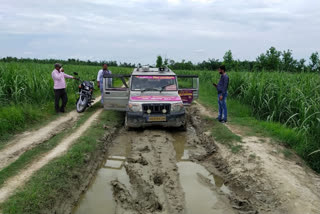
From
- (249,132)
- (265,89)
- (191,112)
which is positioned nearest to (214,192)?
(249,132)

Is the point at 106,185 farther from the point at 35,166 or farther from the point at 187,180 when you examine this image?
the point at 187,180

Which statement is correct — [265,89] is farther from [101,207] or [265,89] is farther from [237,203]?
[101,207]

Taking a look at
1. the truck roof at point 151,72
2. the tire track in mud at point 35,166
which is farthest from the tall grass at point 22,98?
the truck roof at point 151,72

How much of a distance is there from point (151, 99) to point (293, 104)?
418cm

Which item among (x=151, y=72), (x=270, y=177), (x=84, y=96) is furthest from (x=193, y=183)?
(x=84, y=96)

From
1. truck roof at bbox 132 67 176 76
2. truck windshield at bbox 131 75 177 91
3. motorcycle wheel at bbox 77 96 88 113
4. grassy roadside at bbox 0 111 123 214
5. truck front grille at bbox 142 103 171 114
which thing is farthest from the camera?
motorcycle wheel at bbox 77 96 88 113

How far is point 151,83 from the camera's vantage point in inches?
352

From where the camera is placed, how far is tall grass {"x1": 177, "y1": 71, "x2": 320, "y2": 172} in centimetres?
621

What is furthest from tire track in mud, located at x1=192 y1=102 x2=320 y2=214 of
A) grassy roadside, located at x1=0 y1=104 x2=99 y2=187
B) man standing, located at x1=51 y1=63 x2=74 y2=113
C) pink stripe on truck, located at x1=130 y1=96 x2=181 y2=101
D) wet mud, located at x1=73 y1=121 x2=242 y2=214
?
man standing, located at x1=51 y1=63 x2=74 y2=113

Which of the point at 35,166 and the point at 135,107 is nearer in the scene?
the point at 35,166

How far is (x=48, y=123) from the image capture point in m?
8.57

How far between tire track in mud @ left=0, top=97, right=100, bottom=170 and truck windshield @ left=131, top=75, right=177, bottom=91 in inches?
96.3

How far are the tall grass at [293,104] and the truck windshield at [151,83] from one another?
3225mm

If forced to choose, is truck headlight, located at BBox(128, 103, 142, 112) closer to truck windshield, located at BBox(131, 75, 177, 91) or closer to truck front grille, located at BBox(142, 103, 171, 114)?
truck front grille, located at BBox(142, 103, 171, 114)
